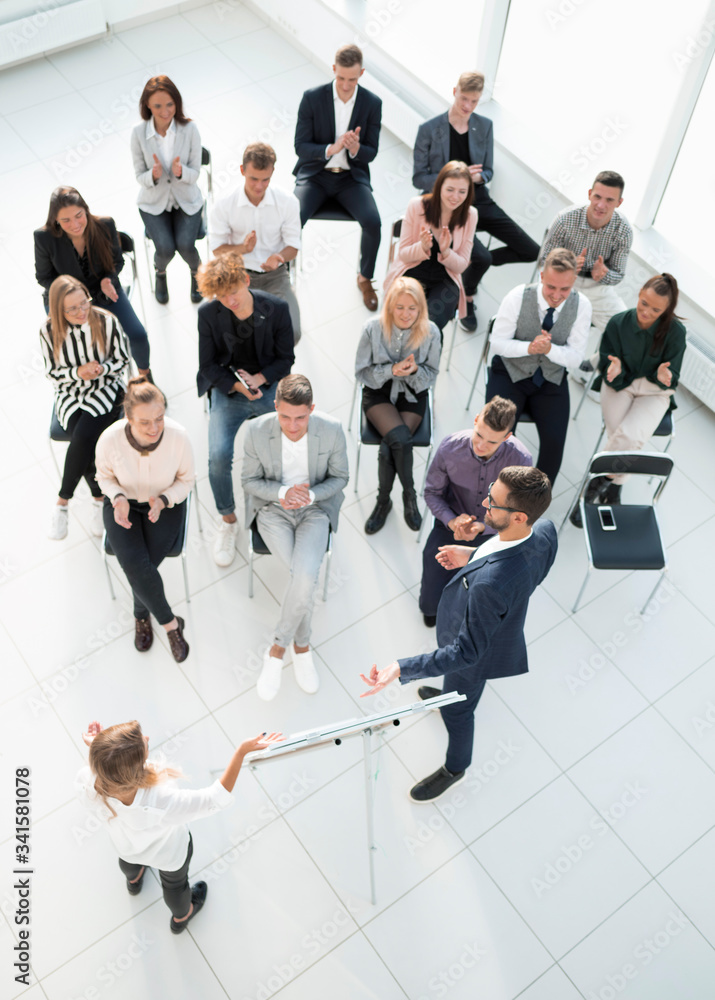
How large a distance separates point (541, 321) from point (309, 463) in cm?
147

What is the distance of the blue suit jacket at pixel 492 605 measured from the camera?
302 cm

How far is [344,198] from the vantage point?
5.35 metres

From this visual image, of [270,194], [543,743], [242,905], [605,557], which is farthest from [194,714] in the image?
[270,194]

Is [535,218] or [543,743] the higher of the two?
[535,218]

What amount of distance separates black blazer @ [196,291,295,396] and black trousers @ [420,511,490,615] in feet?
3.89

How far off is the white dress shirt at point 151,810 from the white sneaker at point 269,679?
1.11 m

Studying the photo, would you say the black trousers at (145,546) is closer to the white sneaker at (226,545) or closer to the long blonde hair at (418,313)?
the white sneaker at (226,545)

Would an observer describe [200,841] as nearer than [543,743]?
Yes

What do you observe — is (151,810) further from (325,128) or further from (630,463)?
(325,128)

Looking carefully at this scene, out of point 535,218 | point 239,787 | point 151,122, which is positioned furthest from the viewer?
point 535,218

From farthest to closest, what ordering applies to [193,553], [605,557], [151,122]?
[151,122] → [193,553] → [605,557]

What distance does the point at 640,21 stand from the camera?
5.33m

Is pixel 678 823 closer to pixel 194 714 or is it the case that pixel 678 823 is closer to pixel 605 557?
pixel 605 557

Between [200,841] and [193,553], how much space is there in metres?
1.46
